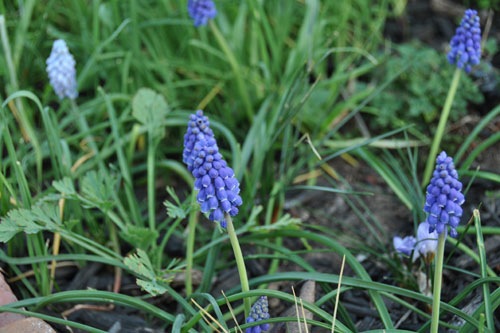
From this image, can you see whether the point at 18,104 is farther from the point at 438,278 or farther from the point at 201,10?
the point at 438,278

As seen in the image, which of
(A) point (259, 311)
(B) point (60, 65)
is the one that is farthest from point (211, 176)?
(B) point (60, 65)

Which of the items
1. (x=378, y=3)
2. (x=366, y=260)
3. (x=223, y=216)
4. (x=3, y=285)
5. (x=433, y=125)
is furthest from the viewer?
(x=378, y=3)

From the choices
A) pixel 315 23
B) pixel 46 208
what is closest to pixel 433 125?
pixel 315 23

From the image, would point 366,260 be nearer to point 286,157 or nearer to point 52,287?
point 286,157

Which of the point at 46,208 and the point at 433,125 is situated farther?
the point at 433,125

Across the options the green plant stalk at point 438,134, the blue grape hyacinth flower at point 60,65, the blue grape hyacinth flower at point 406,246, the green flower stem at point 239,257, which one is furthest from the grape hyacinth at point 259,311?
the blue grape hyacinth flower at point 60,65

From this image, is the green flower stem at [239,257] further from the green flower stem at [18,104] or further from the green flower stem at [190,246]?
the green flower stem at [18,104]

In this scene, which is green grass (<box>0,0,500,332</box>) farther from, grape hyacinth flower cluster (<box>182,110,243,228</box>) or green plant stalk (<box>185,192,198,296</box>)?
grape hyacinth flower cluster (<box>182,110,243,228</box>)
